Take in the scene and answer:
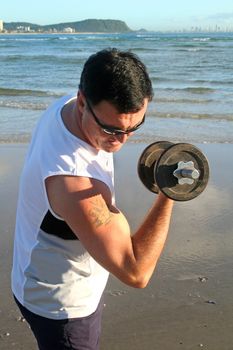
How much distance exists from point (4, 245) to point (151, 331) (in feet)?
5.92

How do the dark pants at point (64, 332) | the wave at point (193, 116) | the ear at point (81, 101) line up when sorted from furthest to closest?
the wave at point (193, 116) < the dark pants at point (64, 332) < the ear at point (81, 101)

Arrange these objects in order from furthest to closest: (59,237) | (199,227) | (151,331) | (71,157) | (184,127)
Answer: (184,127), (199,227), (151,331), (59,237), (71,157)

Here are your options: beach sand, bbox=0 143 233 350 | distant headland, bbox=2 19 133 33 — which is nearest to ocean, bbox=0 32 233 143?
beach sand, bbox=0 143 233 350

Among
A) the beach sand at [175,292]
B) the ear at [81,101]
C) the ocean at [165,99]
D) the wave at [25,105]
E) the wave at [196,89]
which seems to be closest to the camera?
the ear at [81,101]

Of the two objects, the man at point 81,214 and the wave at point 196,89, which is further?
the wave at point 196,89

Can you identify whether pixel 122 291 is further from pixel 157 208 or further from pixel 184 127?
pixel 184 127

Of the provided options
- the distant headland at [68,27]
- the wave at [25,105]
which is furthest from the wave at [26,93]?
the distant headland at [68,27]

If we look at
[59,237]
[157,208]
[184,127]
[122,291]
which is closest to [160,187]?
[157,208]

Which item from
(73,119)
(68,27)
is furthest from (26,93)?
(68,27)

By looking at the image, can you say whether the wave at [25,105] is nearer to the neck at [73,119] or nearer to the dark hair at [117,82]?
the neck at [73,119]

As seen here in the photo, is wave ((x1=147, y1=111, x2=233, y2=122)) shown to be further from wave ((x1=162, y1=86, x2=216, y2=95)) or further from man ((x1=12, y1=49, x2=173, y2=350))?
man ((x1=12, y1=49, x2=173, y2=350))

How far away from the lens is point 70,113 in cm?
197

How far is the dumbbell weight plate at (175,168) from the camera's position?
192cm

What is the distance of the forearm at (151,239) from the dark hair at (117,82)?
394 mm
